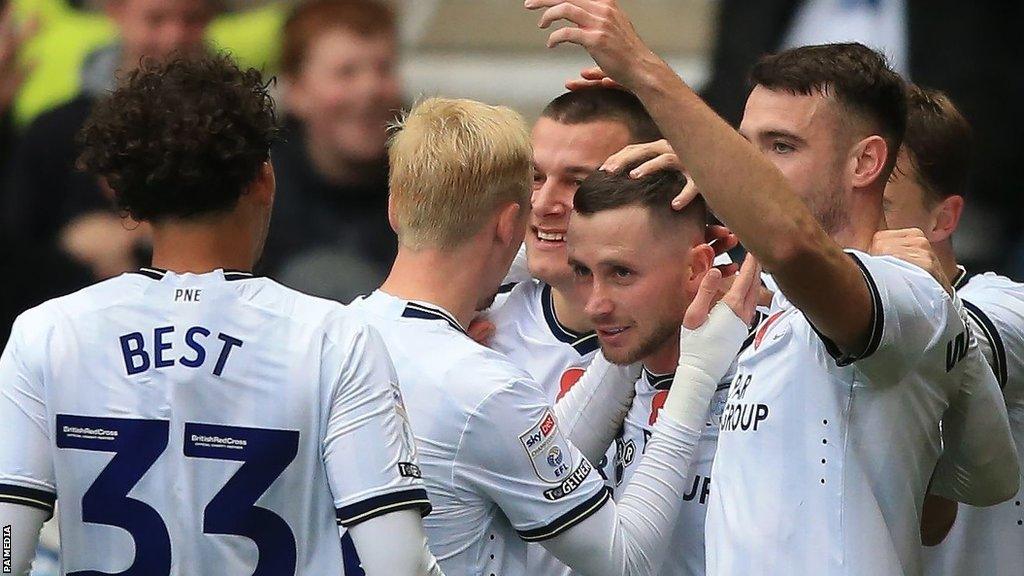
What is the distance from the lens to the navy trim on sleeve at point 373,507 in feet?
8.13

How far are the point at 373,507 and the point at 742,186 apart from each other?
30.9 inches

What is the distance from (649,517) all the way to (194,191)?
3.59 feet

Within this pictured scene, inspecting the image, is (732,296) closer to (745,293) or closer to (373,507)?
(745,293)

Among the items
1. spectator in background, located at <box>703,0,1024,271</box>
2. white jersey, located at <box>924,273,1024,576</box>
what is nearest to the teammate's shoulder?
white jersey, located at <box>924,273,1024,576</box>

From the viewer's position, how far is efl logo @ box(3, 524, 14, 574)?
244 centimetres

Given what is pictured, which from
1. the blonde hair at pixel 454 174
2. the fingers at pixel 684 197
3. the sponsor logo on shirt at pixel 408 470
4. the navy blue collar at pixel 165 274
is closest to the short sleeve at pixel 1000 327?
the fingers at pixel 684 197

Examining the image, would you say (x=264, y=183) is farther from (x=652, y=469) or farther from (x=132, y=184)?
(x=652, y=469)

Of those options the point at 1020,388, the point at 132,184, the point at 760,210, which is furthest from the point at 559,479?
the point at 1020,388

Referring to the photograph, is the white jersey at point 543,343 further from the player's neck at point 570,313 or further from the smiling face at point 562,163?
the smiling face at point 562,163

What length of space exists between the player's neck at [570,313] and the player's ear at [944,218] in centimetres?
89

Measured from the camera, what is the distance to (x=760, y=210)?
8.04 ft

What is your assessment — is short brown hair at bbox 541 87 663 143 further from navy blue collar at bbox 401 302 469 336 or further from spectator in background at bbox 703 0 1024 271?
spectator in background at bbox 703 0 1024 271

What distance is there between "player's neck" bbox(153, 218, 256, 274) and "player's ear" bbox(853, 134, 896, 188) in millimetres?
1132

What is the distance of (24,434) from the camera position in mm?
2518
